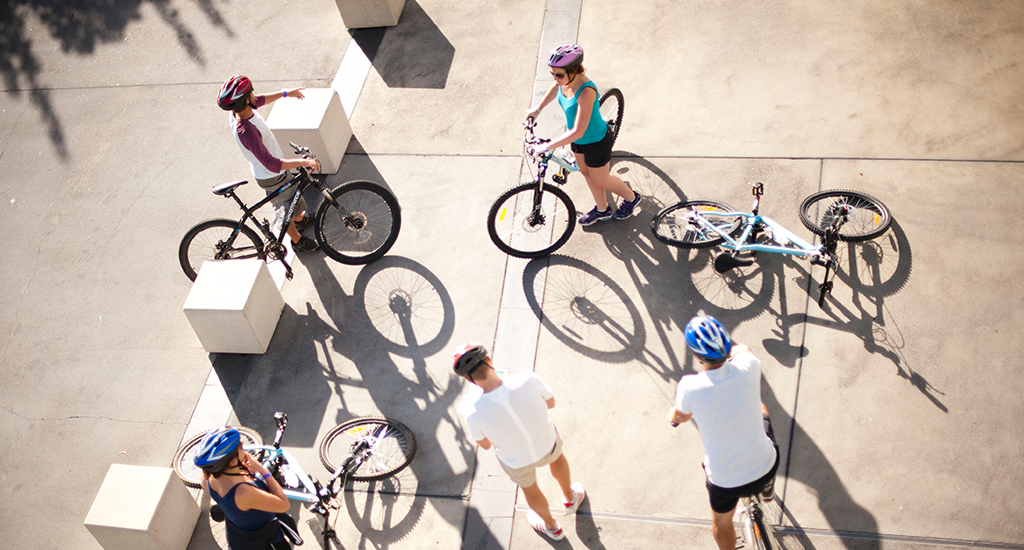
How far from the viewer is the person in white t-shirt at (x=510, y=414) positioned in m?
3.83

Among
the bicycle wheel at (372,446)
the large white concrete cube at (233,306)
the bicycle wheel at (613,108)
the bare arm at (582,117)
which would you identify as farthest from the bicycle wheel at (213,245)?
the bicycle wheel at (613,108)

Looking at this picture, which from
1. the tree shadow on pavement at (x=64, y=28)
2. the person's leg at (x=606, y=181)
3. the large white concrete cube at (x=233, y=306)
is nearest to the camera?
the large white concrete cube at (x=233, y=306)

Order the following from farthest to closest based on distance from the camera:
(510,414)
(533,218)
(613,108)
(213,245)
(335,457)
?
(613,108)
(213,245)
(533,218)
(335,457)
(510,414)

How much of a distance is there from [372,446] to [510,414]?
1.93m

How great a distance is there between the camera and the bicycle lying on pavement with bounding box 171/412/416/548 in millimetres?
5004

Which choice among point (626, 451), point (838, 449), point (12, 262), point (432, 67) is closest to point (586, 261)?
point (626, 451)

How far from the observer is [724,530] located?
4.32 metres

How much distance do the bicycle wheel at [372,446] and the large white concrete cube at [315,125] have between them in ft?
10.8

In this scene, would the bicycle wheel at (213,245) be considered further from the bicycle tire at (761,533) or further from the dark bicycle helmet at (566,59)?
the bicycle tire at (761,533)

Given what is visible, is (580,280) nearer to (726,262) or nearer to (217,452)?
(726,262)

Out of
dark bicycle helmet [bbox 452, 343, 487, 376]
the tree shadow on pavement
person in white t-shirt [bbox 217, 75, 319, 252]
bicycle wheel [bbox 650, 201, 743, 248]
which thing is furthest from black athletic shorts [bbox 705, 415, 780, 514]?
→ the tree shadow on pavement

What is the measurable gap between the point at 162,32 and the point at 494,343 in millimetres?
7391

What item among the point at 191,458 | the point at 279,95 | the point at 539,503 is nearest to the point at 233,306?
the point at 191,458

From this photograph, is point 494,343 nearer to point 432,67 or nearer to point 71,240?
point 432,67
